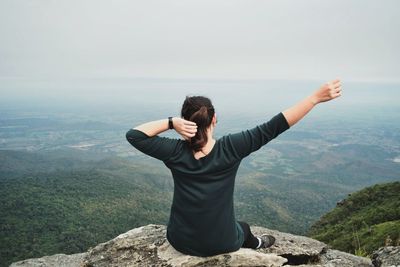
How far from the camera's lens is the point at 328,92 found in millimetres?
3791

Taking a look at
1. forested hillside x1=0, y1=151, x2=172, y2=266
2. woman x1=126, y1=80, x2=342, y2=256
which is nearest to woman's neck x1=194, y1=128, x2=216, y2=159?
woman x1=126, y1=80, x2=342, y2=256

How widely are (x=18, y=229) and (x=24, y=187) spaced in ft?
93.8

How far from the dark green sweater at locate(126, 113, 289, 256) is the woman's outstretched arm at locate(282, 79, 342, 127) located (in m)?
0.10

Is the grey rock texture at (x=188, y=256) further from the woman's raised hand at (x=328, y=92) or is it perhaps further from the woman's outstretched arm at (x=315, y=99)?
the woman's raised hand at (x=328, y=92)

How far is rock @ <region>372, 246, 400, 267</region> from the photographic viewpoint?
17.2 ft

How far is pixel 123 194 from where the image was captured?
318 ft

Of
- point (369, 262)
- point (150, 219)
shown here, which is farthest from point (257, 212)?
point (369, 262)

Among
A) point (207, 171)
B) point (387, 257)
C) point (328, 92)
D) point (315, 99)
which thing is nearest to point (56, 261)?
point (207, 171)

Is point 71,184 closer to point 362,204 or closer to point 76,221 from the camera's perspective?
point 76,221

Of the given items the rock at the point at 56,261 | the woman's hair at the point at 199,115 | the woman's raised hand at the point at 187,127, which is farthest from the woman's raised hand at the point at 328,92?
the rock at the point at 56,261

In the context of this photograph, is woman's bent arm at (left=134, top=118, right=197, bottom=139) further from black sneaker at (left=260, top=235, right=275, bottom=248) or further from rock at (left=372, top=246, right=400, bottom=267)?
rock at (left=372, top=246, right=400, bottom=267)

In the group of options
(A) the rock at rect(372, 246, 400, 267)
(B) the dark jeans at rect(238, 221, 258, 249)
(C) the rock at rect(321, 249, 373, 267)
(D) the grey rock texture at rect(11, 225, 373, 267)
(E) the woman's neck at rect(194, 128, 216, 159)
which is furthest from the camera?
(C) the rock at rect(321, 249, 373, 267)

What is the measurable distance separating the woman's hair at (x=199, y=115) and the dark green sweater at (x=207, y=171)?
0.53 ft

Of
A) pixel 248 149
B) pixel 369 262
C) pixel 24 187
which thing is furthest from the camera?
pixel 24 187
